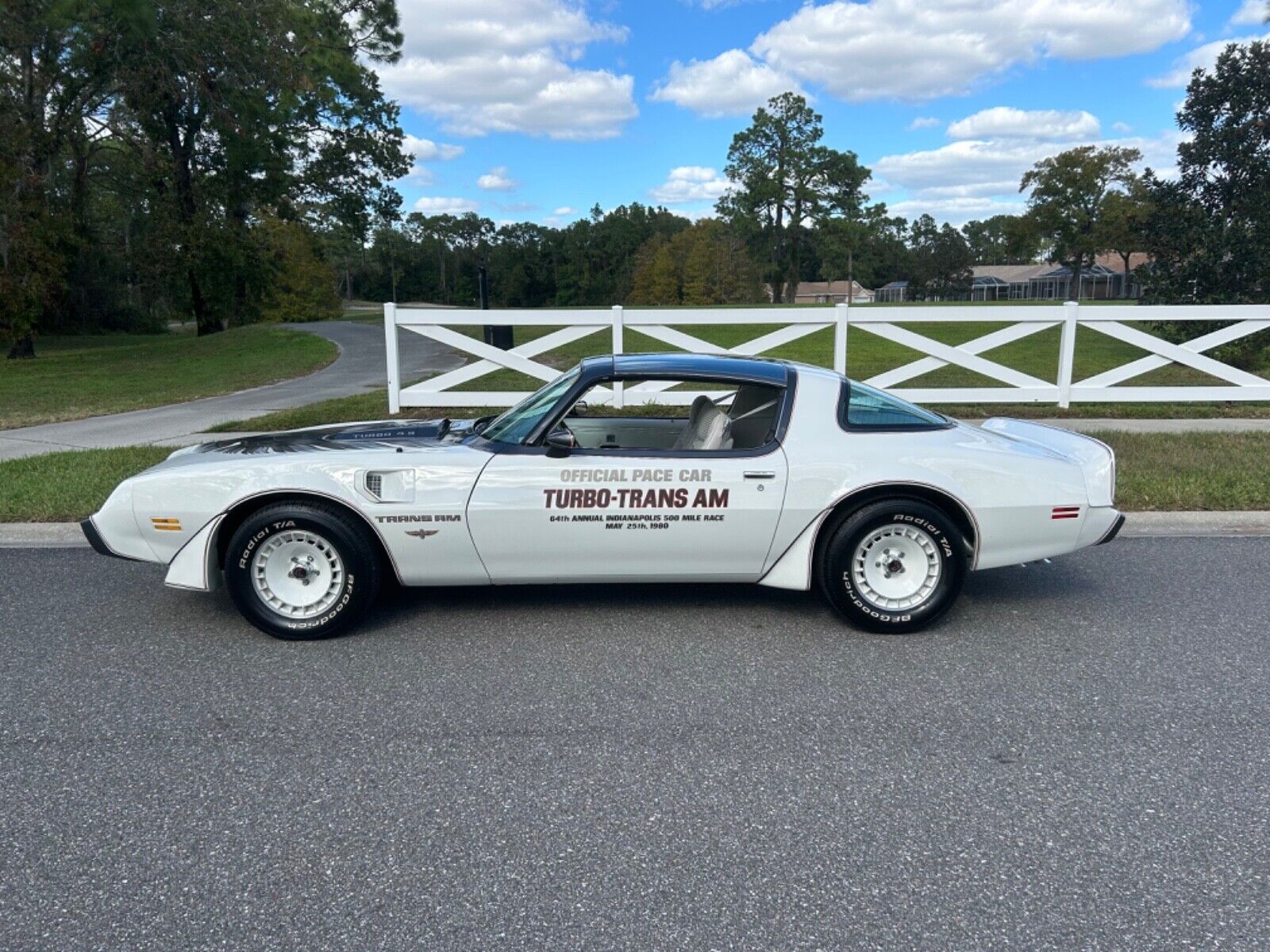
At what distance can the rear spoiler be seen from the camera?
15.4ft

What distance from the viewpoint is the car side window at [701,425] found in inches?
189

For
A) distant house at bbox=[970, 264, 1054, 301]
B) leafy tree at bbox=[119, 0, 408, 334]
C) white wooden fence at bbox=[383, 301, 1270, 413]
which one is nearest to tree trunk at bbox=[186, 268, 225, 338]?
leafy tree at bbox=[119, 0, 408, 334]

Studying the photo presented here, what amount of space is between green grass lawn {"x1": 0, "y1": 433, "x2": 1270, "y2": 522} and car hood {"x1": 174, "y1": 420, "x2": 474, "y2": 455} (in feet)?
8.43

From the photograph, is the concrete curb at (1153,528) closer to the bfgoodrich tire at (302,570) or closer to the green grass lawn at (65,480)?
the green grass lawn at (65,480)

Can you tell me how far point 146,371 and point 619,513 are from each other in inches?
824

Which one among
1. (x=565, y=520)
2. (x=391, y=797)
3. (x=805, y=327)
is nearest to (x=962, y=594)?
(x=565, y=520)

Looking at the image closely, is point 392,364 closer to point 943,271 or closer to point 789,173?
point 789,173

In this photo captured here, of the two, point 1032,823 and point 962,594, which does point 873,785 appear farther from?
point 962,594

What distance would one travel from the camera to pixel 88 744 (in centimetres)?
349

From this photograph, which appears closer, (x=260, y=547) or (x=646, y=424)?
(x=260, y=547)

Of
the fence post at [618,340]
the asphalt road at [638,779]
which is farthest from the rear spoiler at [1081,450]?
the fence post at [618,340]

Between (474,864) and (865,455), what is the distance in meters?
2.74

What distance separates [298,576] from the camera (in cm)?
455

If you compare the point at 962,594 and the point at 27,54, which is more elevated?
the point at 27,54
